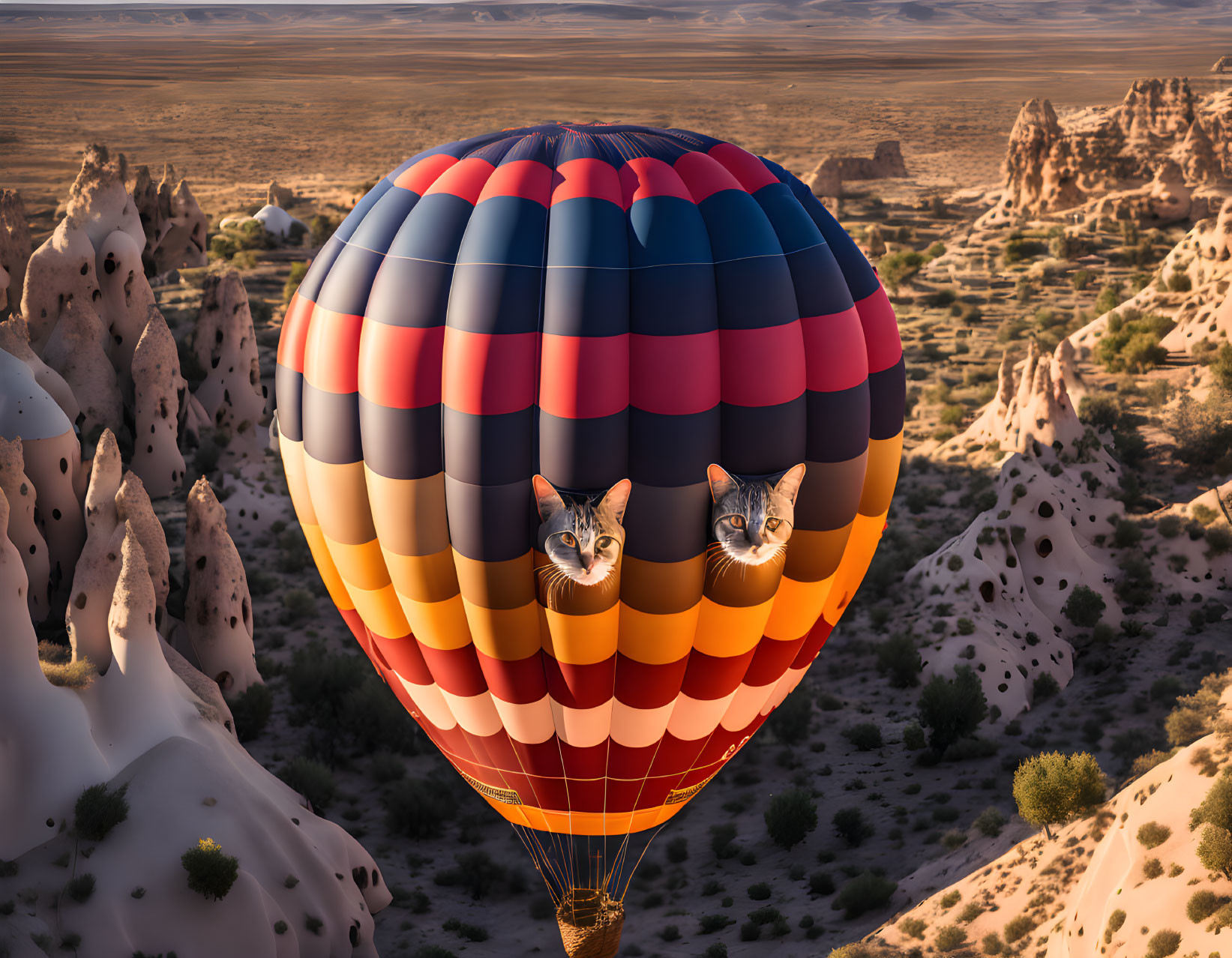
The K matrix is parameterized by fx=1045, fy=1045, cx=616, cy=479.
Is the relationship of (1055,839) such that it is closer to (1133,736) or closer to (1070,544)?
(1133,736)

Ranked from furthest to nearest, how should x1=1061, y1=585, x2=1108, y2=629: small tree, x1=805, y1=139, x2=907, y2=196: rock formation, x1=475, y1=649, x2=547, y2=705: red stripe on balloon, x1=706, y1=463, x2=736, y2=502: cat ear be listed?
1. x1=805, y1=139, x2=907, y2=196: rock formation
2. x1=1061, y1=585, x2=1108, y2=629: small tree
3. x1=475, y1=649, x2=547, y2=705: red stripe on balloon
4. x1=706, y1=463, x2=736, y2=502: cat ear

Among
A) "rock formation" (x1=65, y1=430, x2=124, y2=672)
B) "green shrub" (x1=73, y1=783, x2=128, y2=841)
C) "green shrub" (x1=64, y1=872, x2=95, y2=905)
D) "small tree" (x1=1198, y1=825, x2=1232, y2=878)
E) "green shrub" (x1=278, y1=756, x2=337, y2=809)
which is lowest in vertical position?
"green shrub" (x1=278, y1=756, x2=337, y2=809)

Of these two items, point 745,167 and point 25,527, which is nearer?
point 745,167

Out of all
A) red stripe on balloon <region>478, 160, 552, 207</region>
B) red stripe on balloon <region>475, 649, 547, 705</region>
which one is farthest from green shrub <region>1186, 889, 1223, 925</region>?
red stripe on balloon <region>478, 160, 552, 207</region>

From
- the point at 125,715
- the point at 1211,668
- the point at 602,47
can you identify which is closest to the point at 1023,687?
the point at 1211,668

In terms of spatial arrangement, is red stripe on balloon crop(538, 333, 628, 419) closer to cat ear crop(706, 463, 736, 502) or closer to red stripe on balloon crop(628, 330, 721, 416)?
→ red stripe on balloon crop(628, 330, 721, 416)

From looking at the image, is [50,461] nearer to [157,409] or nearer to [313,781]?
[157,409]

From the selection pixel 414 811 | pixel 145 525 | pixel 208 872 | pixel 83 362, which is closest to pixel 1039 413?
pixel 414 811

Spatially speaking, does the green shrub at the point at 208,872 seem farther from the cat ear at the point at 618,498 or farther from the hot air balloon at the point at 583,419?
the cat ear at the point at 618,498
